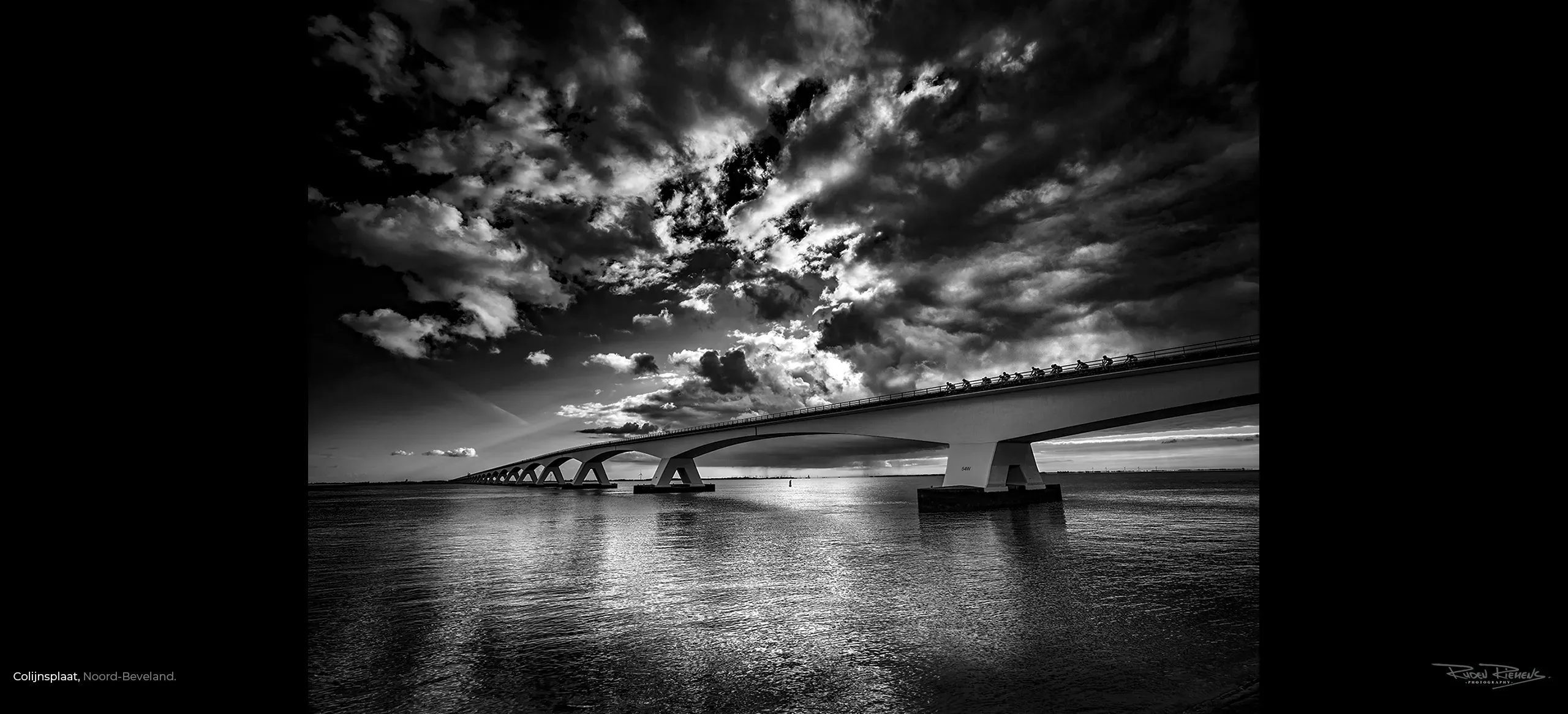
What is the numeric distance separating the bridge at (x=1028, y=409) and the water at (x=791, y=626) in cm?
1302

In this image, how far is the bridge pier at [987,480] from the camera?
37125mm

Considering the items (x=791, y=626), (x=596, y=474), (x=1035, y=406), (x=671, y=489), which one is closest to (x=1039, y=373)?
(x=1035, y=406)

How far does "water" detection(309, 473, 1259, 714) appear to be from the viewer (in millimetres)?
7035

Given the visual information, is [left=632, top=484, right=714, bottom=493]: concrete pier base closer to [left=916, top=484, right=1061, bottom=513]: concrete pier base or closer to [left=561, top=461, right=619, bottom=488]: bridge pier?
[left=561, top=461, right=619, bottom=488]: bridge pier

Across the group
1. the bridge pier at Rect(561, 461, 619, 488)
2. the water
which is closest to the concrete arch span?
the water

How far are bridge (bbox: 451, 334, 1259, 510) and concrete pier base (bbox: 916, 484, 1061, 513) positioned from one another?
0.21 feet

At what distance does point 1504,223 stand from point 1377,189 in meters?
0.36

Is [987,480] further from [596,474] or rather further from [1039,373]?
[596,474]

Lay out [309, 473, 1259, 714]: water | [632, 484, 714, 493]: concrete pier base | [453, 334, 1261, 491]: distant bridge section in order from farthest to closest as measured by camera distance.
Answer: [632, 484, 714, 493]: concrete pier base < [453, 334, 1261, 491]: distant bridge section < [309, 473, 1259, 714]: water

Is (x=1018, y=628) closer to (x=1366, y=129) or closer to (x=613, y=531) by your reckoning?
(x=1366, y=129)

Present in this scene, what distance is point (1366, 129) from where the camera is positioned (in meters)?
2.34

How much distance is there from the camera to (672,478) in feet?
285

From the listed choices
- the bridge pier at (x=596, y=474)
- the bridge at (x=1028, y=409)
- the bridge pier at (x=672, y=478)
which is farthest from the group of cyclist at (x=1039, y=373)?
the bridge pier at (x=596, y=474)

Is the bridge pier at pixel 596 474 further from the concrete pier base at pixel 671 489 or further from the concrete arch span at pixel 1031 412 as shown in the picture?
the concrete arch span at pixel 1031 412
